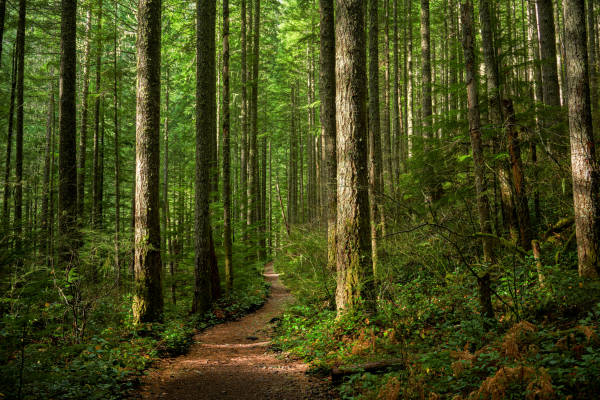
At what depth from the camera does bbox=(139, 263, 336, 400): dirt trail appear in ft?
16.2

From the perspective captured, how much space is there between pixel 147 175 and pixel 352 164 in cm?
459

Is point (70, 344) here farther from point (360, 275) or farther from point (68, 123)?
point (68, 123)

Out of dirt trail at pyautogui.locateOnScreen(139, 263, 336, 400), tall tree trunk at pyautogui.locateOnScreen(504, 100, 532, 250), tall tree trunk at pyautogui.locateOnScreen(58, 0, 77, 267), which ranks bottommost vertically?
dirt trail at pyautogui.locateOnScreen(139, 263, 336, 400)

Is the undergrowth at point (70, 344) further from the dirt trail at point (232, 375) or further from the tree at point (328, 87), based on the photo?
the tree at point (328, 87)

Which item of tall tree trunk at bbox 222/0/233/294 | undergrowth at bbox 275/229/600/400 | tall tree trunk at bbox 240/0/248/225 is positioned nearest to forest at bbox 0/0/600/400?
undergrowth at bbox 275/229/600/400

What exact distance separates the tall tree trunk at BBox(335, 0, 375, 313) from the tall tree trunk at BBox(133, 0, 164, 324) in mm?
4120

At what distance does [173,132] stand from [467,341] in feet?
88.5

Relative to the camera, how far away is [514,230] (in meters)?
7.29

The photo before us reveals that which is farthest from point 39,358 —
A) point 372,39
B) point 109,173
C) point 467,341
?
point 109,173

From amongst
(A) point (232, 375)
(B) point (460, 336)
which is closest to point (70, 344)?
(A) point (232, 375)

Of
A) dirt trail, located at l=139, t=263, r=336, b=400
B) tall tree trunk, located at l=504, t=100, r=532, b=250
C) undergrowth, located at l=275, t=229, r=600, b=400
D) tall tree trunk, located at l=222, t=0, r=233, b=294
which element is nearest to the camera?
undergrowth, located at l=275, t=229, r=600, b=400

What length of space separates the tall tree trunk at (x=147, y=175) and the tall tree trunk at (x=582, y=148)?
7.81m

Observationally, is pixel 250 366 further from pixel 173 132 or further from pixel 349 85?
pixel 173 132

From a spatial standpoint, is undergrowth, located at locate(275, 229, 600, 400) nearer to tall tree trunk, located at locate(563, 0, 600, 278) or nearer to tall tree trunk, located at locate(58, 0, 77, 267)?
tall tree trunk, located at locate(563, 0, 600, 278)
